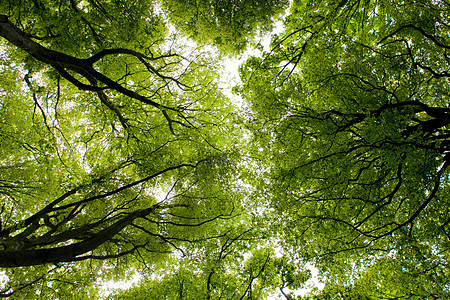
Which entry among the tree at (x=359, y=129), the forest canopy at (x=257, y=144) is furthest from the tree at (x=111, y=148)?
the tree at (x=359, y=129)

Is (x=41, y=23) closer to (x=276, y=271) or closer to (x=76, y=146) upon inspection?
(x=76, y=146)

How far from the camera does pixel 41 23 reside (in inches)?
236

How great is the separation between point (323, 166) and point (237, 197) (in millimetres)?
3846

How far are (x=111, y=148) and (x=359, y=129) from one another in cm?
875

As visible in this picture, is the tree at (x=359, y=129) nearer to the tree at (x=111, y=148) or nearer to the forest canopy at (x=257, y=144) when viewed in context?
the forest canopy at (x=257, y=144)

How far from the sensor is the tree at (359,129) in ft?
19.0

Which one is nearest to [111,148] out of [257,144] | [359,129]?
[257,144]

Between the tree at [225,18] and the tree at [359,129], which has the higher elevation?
the tree at [225,18]

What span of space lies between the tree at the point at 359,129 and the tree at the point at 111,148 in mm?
2563

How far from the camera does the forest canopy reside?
5895mm

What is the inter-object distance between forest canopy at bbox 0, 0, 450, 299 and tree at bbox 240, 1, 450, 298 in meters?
0.06

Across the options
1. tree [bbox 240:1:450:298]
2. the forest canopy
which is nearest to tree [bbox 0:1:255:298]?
the forest canopy

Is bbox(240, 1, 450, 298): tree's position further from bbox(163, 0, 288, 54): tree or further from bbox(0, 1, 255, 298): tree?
bbox(0, 1, 255, 298): tree

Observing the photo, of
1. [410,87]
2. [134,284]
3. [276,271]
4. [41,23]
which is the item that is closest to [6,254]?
[41,23]
